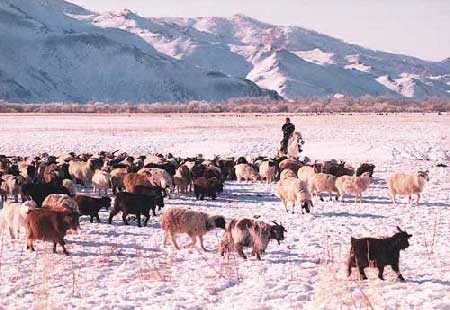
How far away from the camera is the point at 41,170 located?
1978cm

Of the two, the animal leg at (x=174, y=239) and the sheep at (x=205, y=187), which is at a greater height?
the sheep at (x=205, y=187)

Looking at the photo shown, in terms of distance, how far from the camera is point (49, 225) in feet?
35.4

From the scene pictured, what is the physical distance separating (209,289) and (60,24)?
648 ft

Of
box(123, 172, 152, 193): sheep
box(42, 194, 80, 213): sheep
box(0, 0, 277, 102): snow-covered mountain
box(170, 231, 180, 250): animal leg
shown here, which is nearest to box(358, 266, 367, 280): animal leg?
box(170, 231, 180, 250): animal leg

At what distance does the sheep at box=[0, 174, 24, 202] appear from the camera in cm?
1627

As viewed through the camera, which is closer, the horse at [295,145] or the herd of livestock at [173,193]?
the herd of livestock at [173,193]

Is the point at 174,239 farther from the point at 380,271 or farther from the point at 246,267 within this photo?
the point at 380,271

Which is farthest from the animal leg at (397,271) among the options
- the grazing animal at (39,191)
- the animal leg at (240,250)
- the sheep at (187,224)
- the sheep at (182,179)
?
the sheep at (182,179)

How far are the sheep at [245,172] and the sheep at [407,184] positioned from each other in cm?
611

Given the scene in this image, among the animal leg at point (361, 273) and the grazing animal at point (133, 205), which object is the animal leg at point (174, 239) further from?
the animal leg at point (361, 273)

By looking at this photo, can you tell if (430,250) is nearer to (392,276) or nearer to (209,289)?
(392,276)

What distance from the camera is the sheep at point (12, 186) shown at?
1627cm

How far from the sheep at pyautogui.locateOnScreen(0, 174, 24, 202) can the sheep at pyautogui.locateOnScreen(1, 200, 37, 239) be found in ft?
13.5

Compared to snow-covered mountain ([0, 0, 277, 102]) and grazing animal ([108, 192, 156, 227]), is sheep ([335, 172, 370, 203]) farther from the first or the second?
snow-covered mountain ([0, 0, 277, 102])
